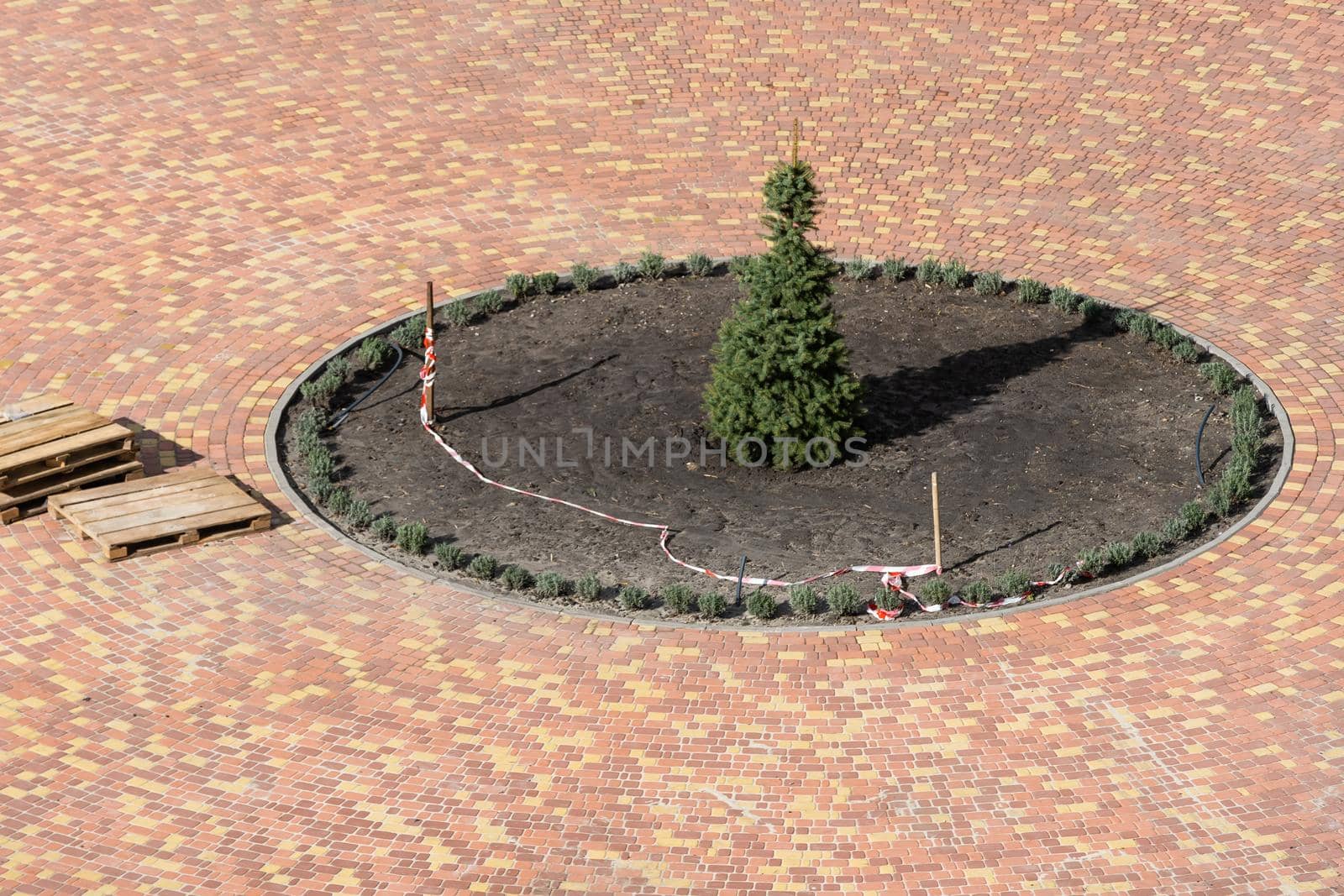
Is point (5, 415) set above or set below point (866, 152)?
below

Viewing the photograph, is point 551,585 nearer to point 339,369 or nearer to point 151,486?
point 151,486

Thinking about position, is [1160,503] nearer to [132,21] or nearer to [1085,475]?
[1085,475]

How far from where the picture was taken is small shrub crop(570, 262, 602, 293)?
2303cm

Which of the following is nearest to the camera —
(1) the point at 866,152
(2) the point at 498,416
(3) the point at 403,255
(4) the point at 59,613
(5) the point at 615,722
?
(5) the point at 615,722

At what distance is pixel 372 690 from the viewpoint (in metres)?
15.7

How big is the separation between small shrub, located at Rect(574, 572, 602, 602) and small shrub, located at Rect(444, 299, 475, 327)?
611cm

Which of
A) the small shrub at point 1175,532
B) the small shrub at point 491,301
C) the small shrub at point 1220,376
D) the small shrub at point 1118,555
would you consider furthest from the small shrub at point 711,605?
the small shrub at point 1220,376

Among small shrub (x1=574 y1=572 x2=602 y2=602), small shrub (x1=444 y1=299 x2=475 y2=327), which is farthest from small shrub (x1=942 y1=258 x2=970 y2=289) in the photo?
small shrub (x1=574 y1=572 x2=602 y2=602)

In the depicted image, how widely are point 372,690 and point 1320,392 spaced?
38.2 feet

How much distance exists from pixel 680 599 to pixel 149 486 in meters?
5.78

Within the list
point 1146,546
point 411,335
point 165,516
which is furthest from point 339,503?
point 1146,546

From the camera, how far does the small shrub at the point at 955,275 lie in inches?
909

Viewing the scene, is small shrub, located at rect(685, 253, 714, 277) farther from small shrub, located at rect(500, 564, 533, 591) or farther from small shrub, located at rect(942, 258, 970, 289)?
small shrub, located at rect(500, 564, 533, 591)

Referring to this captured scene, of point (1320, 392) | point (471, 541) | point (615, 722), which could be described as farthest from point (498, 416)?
point (1320, 392)
